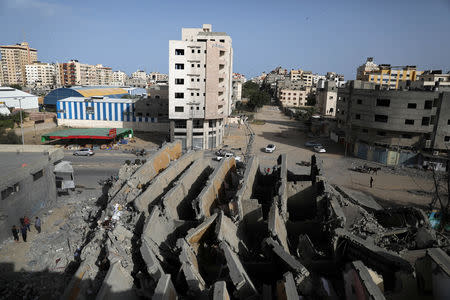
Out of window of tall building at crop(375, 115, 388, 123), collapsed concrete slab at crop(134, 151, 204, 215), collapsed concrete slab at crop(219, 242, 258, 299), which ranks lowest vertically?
collapsed concrete slab at crop(219, 242, 258, 299)

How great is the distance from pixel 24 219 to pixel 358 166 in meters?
27.5

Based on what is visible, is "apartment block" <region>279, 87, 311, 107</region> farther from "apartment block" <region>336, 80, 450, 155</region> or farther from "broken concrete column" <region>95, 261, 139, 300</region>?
"broken concrete column" <region>95, 261, 139, 300</region>

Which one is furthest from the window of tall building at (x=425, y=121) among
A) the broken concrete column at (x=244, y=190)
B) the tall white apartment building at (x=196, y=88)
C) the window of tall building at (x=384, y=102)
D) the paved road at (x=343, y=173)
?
the tall white apartment building at (x=196, y=88)

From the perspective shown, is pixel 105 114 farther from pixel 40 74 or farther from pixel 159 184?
pixel 40 74

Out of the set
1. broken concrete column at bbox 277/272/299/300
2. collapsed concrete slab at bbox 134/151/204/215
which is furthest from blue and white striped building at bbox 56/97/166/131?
broken concrete column at bbox 277/272/299/300

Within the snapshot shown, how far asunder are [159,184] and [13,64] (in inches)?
5195

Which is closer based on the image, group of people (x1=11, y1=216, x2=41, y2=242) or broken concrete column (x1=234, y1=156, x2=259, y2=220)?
broken concrete column (x1=234, y1=156, x2=259, y2=220)

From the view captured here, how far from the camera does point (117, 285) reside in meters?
8.76

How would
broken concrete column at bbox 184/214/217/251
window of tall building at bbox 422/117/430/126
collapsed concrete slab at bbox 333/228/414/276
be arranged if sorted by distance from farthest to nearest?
window of tall building at bbox 422/117/430/126
broken concrete column at bbox 184/214/217/251
collapsed concrete slab at bbox 333/228/414/276

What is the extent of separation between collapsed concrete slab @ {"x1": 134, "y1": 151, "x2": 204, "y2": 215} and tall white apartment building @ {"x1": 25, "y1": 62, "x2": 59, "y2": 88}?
116m

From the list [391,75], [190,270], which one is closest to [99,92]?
[391,75]

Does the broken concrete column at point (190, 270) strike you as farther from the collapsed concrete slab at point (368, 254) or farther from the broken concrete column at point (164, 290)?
the collapsed concrete slab at point (368, 254)

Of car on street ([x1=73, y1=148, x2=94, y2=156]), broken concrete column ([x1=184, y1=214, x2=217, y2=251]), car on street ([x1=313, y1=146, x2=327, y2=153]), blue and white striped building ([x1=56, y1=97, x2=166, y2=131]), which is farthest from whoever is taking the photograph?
blue and white striped building ([x1=56, y1=97, x2=166, y2=131])

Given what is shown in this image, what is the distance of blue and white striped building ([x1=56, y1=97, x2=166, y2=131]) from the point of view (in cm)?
4550
